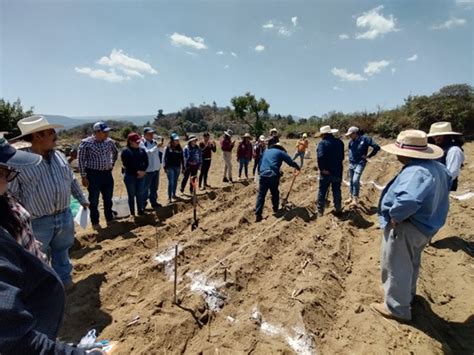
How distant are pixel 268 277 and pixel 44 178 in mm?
2763

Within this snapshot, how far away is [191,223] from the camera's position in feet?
20.2

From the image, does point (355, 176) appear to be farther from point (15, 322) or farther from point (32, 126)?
point (15, 322)

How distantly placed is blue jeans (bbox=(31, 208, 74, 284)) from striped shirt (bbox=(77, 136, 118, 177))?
192 centimetres

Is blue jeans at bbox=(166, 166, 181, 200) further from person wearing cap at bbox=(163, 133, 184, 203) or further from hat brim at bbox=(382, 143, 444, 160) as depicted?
hat brim at bbox=(382, 143, 444, 160)

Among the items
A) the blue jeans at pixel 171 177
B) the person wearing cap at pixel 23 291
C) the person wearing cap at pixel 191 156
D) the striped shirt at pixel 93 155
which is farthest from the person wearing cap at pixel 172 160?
the person wearing cap at pixel 23 291

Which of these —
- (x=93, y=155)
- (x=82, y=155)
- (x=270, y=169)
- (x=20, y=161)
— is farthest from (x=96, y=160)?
(x=20, y=161)

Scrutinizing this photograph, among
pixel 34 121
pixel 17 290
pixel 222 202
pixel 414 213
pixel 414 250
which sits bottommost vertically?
pixel 222 202

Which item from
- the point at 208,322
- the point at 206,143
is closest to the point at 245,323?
the point at 208,322

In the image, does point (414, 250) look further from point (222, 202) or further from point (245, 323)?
point (222, 202)

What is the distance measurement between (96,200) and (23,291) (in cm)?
444

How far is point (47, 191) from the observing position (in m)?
3.08

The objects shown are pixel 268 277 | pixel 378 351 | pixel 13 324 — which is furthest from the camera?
pixel 268 277

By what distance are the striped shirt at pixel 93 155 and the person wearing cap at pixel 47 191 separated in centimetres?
180

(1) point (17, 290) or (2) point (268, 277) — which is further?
(2) point (268, 277)
